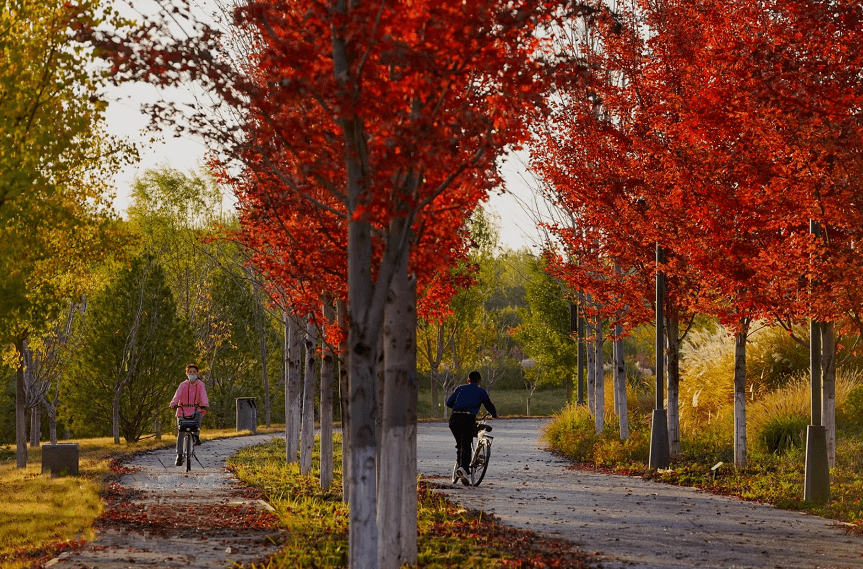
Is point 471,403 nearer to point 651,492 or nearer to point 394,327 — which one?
point 651,492

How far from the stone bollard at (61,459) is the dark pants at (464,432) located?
298 inches

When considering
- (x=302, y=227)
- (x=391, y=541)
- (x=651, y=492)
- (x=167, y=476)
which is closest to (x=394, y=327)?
(x=391, y=541)

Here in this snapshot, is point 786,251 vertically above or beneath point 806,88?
beneath

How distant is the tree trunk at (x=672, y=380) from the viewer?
58.5 ft

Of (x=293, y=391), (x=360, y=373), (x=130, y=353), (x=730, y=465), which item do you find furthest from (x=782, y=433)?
(x=130, y=353)

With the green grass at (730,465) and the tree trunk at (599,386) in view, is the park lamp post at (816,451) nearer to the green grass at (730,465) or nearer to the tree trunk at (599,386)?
the green grass at (730,465)

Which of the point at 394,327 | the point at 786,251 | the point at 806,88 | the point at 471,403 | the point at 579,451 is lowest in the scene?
the point at 579,451

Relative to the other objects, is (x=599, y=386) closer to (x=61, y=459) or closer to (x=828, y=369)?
(x=828, y=369)

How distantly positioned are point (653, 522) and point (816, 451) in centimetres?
282

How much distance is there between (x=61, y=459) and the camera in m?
17.7

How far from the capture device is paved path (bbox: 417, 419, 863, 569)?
9.25 metres

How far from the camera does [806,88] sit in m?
12.0

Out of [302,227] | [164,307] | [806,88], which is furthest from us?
[164,307]

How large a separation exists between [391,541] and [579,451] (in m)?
14.2
